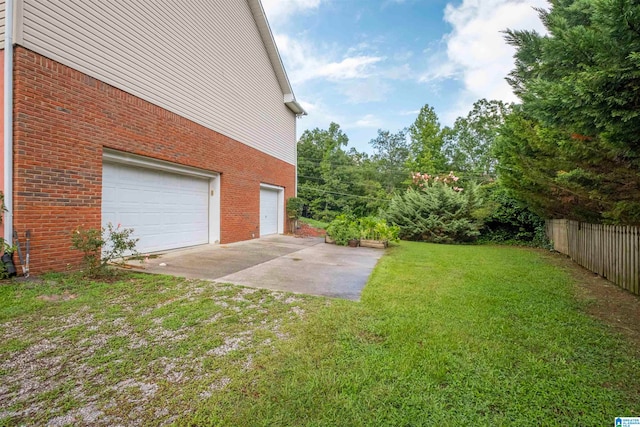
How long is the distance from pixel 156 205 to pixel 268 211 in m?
5.52

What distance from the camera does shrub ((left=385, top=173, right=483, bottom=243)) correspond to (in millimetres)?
12531

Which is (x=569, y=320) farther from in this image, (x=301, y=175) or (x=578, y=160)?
(x=301, y=175)

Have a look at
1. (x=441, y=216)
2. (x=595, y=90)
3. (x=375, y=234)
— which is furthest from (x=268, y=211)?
(x=595, y=90)

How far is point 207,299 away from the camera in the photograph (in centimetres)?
377

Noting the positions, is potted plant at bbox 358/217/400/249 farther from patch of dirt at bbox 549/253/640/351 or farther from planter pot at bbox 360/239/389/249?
patch of dirt at bbox 549/253/640/351

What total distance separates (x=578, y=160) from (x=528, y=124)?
8.70 feet

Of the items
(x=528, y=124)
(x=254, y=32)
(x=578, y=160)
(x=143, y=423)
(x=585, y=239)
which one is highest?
(x=254, y=32)

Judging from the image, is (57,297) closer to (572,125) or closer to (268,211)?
(572,125)

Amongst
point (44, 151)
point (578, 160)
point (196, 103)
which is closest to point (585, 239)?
point (578, 160)

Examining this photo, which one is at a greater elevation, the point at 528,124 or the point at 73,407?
the point at 528,124

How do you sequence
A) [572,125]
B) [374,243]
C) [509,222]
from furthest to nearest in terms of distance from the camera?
1. [509,222]
2. [374,243]
3. [572,125]

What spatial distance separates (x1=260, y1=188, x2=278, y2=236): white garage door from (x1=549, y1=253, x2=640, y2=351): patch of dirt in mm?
9408

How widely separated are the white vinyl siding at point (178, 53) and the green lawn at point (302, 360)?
4007 millimetres

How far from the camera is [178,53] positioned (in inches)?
293
